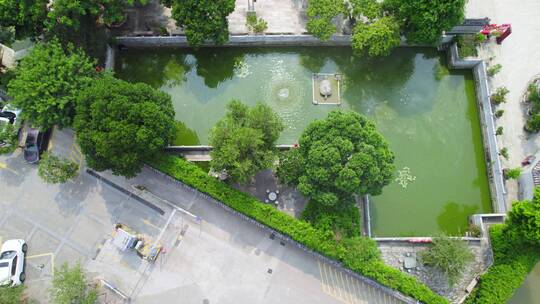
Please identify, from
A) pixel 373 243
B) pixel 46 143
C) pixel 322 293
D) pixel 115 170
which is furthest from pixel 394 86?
pixel 46 143

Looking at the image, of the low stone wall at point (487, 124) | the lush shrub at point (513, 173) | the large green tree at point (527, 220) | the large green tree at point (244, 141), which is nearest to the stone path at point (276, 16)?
the large green tree at point (244, 141)

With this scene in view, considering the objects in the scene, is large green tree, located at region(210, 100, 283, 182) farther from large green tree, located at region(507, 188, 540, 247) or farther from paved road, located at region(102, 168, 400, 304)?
large green tree, located at region(507, 188, 540, 247)

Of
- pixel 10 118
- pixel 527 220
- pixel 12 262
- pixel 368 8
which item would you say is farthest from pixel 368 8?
pixel 12 262

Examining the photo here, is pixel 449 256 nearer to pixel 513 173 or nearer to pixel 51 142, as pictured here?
pixel 513 173

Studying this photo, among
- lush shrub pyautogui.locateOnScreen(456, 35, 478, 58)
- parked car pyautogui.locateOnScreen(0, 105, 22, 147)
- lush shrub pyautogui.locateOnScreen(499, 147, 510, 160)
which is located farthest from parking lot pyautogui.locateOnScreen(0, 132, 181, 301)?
lush shrub pyautogui.locateOnScreen(456, 35, 478, 58)

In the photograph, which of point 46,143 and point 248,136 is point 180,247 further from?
point 46,143
